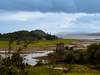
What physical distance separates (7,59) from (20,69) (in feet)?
0.90

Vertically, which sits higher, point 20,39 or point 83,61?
point 20,39

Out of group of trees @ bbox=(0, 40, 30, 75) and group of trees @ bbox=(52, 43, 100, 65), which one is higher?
group of trees @ bbox=(0, 40, 30, 75)

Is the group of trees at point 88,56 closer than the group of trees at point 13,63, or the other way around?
the group of trees at point 13,63

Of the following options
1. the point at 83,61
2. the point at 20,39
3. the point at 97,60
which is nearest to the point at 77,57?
the point at 83,61

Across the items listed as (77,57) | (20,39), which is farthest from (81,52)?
(20,39)

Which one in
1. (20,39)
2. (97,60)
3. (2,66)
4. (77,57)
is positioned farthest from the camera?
(77,57)

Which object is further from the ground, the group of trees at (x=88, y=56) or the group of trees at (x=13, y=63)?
the group of trees at (x=13, y=63)

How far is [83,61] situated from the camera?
53750 millimetres

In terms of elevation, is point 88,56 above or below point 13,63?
below

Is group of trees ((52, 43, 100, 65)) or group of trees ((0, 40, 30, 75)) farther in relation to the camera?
group of trees ((52, 43, 100, 65))

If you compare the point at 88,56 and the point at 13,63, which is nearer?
the point at 13,63

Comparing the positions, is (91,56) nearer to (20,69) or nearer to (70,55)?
(70,55)

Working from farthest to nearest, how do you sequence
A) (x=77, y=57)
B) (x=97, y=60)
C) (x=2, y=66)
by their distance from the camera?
(x=77, y=57) < (x=97, y=60) < (x=2, y=66)

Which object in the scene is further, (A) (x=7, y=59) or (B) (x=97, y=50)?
(B) (x=97, y=50)
